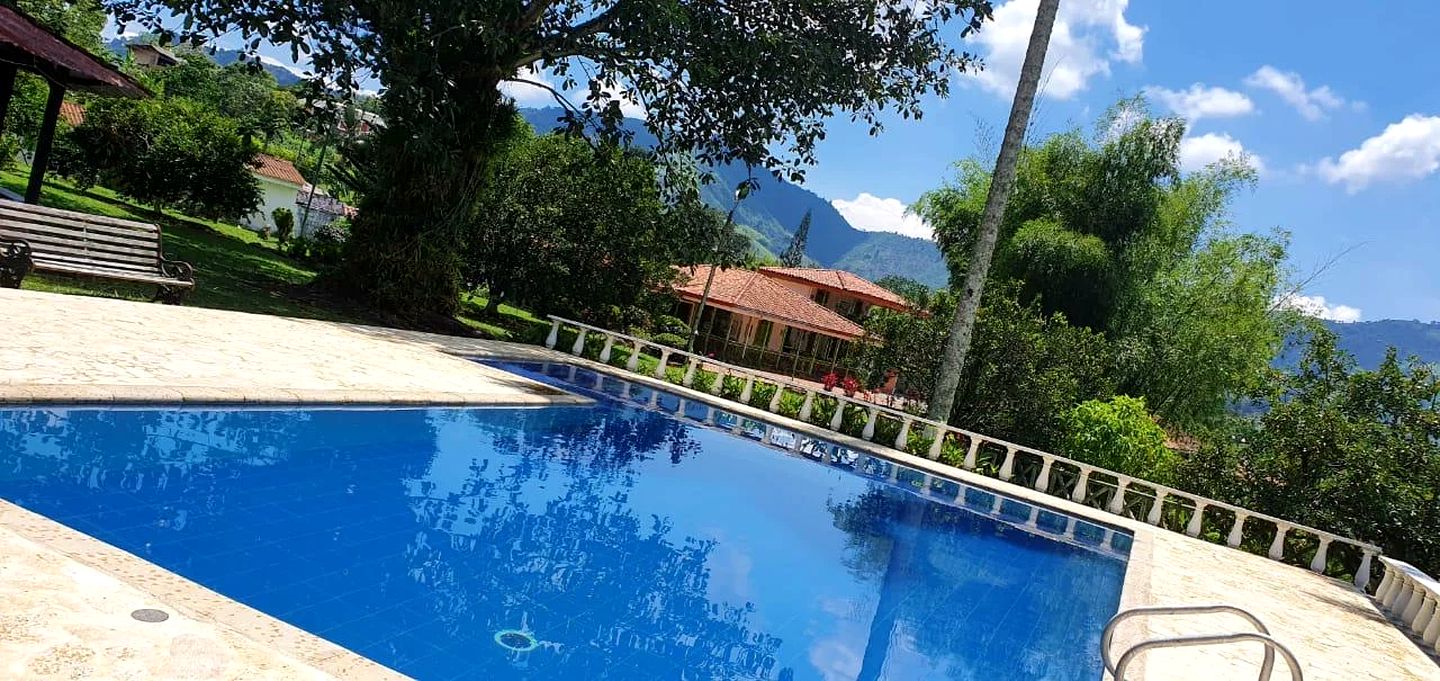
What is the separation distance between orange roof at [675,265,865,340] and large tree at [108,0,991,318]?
49.4ft

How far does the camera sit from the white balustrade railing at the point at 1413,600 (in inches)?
360

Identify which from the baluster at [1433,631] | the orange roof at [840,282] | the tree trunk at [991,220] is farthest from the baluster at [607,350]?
the orange roof at [840,282]

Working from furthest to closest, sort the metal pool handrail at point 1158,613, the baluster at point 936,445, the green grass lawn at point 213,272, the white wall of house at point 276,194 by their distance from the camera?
the white wall of house at point 276,194 → the baluster at point 936,445 → the green grass lawn at point 213,272 → the metal pool handrail at point 1158,613

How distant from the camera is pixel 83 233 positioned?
10.1 metres

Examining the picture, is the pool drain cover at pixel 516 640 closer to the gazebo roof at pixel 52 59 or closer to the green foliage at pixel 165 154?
the gazebo roof at pixel 52 59

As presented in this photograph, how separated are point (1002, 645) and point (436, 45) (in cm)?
1241

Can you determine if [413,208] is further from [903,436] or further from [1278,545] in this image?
[1278,545]

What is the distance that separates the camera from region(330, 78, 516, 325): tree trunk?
1606cm

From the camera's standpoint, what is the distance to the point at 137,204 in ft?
80.7

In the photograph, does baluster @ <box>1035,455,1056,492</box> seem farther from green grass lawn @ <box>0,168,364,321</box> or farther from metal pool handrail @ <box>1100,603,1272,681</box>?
green grass lawn @ <box>0,168,364,321</box>

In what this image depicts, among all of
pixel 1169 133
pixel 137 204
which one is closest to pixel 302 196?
pixel 137 204

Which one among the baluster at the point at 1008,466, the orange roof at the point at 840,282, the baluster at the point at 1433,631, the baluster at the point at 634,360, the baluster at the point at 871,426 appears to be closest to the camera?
the baluster at the point at 1433,631

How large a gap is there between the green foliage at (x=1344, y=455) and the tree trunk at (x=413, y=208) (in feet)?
44.7

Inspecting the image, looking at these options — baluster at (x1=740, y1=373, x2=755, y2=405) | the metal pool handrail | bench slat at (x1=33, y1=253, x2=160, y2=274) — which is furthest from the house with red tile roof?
the metal pool handrail
